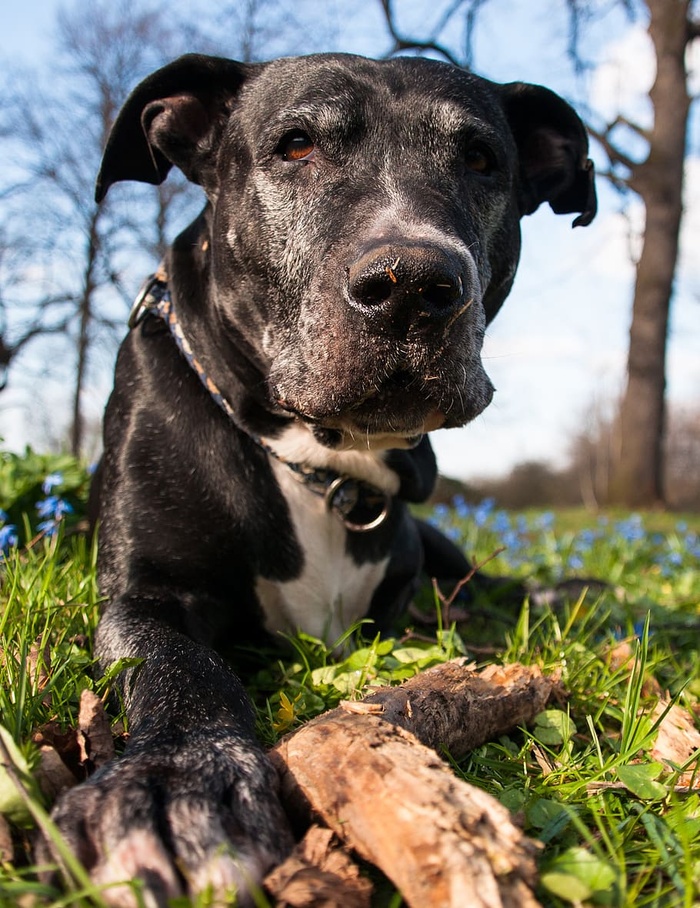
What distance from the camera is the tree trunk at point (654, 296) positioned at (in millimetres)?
13820

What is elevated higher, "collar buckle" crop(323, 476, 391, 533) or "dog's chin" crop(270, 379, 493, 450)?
"dog's chin" crop(270, 379, 493, 450)

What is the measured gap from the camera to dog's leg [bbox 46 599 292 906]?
3.59 ft

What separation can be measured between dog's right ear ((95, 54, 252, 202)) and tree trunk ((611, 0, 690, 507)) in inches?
482

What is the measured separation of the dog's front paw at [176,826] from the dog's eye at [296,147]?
1.79 metres

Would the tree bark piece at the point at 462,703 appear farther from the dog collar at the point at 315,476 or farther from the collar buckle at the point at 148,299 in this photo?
the collar buckle at the point at 148,299

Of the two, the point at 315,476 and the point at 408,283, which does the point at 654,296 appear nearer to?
the point at 315,476

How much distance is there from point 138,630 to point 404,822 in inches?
42.3

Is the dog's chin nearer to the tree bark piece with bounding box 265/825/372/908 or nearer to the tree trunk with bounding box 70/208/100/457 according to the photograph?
the tree bark piece with bounding box 265/825/372/908

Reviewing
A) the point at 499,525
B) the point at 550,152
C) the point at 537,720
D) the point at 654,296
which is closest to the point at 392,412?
the point at 537,720

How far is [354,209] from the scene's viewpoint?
2139mm

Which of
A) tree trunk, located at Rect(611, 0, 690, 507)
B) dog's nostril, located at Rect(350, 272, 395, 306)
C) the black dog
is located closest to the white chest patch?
the black dog

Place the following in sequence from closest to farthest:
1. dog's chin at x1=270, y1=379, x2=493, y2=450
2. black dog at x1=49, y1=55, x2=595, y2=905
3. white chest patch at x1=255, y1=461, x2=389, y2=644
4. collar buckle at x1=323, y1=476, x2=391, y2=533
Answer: black dog at x1=49, y1=55, x2=595, y2=905 < dog's chin at x1=270, y1=379, x2=493, y2=450 < white chest patch at x1=255, y1=461, x2=389, y2=644 < collar buckle at x1=323, y1=476, x2=391, y2=533

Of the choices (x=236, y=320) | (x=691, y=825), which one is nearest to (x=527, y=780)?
(x=691, y=825)

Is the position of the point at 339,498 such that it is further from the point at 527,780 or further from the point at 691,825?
the point at 691,825
